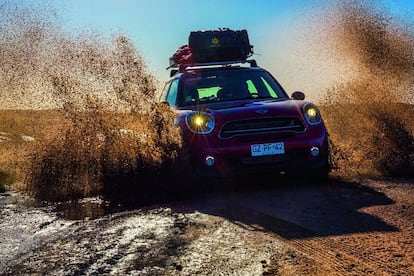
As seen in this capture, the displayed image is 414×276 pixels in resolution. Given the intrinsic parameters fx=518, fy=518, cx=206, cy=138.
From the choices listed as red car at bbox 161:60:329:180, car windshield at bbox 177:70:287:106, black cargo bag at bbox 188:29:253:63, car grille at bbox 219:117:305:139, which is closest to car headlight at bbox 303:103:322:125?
red car at bbox 161:60:329:180

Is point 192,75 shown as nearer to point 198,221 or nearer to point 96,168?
point 96,168

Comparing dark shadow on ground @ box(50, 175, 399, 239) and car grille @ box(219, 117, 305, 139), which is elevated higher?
car grille @ box(219, 117, 305, 139)

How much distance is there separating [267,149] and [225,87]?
1784mm

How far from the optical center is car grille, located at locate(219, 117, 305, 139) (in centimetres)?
617

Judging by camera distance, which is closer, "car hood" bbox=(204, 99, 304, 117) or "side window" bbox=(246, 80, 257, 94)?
"car hood" bbox=(204, 99, 304, 117)

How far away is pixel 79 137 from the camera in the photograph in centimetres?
831

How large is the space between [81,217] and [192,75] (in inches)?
125

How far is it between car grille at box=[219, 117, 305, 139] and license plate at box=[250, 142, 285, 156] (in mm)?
168

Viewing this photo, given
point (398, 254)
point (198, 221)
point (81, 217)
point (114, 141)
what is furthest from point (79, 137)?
point (398, 254)

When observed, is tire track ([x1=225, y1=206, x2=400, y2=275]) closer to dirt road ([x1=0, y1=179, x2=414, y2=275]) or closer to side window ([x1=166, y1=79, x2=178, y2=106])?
dirt road ([x1=0, y1=179, x2=414, y2=275])

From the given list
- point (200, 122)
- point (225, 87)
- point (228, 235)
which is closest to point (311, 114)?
point (200, 122)

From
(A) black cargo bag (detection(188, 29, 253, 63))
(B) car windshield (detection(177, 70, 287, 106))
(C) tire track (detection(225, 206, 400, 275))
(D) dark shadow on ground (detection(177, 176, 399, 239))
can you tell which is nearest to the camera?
(C) tire track (detection(225, 206, 400, 275))

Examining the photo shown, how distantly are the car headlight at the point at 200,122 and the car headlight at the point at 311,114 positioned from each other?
3.87 ft

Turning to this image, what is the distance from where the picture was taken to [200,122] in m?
6.26
